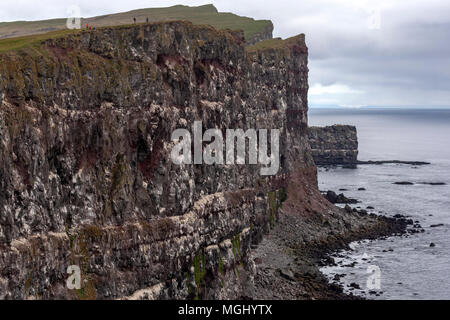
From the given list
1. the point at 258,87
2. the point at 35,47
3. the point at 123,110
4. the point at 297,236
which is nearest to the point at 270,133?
the point at 258,87

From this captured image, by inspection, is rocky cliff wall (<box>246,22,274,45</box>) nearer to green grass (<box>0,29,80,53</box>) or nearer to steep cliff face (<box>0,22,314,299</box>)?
steep cliff face (<box>0,22,314,299</box>)

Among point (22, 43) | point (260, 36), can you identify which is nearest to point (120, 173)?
point (22, 43)

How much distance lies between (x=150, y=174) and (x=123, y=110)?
9071mm

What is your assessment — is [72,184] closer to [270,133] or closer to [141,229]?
[141,229]

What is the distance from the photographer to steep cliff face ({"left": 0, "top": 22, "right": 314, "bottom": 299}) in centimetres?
7144

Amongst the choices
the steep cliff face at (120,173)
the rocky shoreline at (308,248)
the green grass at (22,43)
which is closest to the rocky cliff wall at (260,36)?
the rocky shoreline at (308,248)

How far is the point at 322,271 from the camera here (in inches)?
4747

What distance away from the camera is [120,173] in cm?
8519

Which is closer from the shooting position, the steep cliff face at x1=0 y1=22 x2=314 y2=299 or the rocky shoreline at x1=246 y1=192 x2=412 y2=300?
the steep cliff face at x1=0 y1=22 x2=314 y2=299

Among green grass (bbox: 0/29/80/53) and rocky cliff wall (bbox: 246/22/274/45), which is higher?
rocky cliff wall (bbox: 246/22/274/45)

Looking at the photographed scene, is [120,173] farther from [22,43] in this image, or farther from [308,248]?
[308,248]

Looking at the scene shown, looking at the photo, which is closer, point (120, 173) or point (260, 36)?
point (120, 173)

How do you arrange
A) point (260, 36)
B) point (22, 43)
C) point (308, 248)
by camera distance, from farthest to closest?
point (260, 36) < point (308, 248) < point (22, 43)

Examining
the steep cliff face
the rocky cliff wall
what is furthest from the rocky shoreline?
the rocky cliff wall
